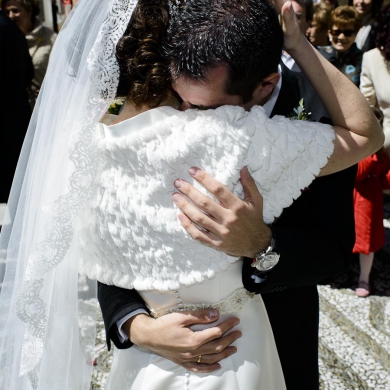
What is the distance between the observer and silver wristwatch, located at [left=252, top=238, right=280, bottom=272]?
133 cm

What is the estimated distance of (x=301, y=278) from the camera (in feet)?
4.57

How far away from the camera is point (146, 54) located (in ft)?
4.25

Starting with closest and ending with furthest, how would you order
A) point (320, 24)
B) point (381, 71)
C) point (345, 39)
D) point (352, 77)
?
point (381, 71) → point (352, 77) → point (345, 39) → point (320, 24)

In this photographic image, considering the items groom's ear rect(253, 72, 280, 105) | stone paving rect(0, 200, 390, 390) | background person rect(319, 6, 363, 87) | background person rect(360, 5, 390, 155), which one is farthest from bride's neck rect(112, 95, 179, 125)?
background person rect(319, 6, 363, 87)

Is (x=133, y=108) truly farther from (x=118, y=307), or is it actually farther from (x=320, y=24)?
(x=320, y=24)

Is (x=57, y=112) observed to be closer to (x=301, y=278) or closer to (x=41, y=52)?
(x=301, y=278)

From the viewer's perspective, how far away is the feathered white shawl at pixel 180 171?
1.20 metres

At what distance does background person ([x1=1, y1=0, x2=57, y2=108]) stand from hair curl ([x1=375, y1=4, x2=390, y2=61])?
10.7ft

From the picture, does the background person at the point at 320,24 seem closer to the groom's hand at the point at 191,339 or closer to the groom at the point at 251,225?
the groom at the point at 251,225

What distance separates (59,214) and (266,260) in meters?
0.57

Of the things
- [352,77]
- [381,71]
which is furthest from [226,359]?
[352,77]

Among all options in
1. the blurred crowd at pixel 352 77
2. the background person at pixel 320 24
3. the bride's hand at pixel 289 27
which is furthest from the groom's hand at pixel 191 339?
the background person at pixel 320 24

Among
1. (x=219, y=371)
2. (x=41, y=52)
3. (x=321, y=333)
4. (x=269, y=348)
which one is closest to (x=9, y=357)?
(x=219, y=371)

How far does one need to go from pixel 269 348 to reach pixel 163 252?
0.45 meters
